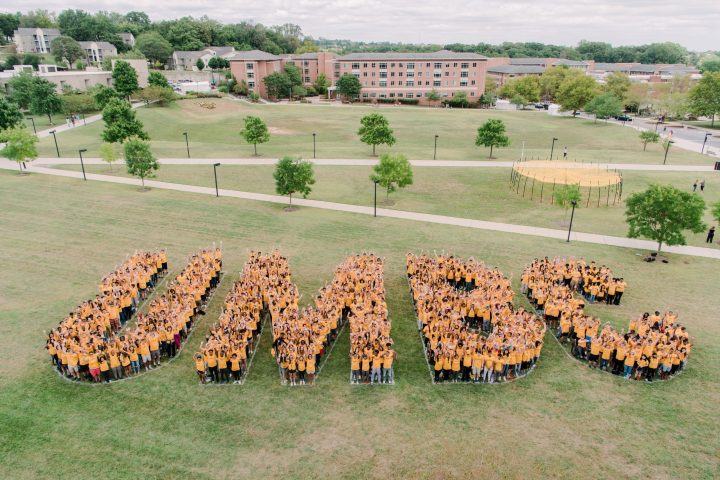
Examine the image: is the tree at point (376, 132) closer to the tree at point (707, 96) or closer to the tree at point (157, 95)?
the tree at point (157, 95)

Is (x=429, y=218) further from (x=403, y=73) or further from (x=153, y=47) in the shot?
(x=153, y=47)

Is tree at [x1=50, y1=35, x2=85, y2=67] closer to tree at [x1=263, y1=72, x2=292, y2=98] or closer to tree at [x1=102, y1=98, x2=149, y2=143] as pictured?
tree at [x1=263, y1=72, x2=292, y2=98]

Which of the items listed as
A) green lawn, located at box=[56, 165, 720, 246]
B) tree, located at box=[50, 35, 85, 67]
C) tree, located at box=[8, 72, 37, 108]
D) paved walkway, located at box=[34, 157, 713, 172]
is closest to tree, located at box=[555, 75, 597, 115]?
paved walkway, located at box=[34, 157, 713, 172]

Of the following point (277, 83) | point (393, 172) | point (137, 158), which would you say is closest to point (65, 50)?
point (277, 83)

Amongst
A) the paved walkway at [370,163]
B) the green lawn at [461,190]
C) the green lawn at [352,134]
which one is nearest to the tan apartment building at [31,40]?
the green lawn at [352,134]

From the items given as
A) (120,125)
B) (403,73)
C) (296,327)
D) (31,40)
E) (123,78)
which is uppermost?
(31,40)
